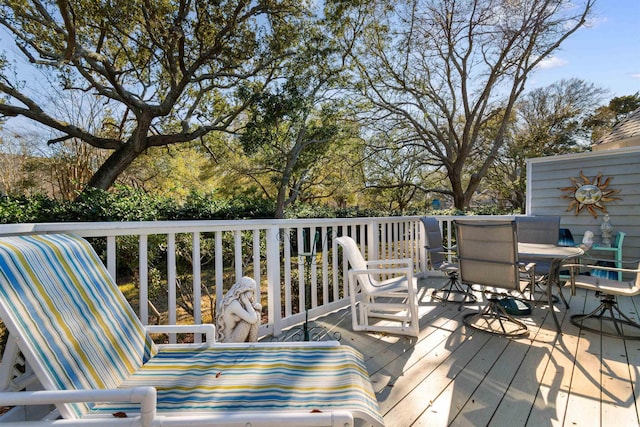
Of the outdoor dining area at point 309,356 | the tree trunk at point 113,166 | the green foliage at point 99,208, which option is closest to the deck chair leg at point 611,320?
the outdoor dining area at point 309,356

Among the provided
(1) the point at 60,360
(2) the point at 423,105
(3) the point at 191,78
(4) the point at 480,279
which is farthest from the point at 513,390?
(2) the point at 423,105

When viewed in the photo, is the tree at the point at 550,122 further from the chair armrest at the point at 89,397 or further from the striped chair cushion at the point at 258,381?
the chair armrest at the point at 89,397

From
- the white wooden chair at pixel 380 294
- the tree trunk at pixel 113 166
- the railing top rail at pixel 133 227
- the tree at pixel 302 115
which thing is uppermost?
the tree at pixel 302 115

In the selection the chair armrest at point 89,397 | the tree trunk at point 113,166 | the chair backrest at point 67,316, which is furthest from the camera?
the tree trunk at point 113,166

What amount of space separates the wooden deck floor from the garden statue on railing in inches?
36.5

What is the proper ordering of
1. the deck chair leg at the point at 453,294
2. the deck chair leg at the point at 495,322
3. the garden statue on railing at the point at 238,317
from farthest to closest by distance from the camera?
the deck chair leg at the point at 453,294 → the deck chair leg at the point at 495,322 → the garden statue on railing at the point at 238,317

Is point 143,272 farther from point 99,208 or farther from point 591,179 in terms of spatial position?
point 99,208

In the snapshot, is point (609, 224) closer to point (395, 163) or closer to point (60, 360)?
point (60, 360)

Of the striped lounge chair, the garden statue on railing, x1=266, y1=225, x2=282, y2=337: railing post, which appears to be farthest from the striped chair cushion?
x1=266, y1=225, x2=282, y2=337: railing post

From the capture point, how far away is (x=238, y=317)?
2160 mm

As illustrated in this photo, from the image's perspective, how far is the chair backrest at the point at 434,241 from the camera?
4.26 metres

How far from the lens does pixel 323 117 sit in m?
11.1

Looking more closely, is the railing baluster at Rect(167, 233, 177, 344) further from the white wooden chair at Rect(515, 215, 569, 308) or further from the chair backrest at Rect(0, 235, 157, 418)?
the white wooden chair at Rect(515, 215, 569, 308)

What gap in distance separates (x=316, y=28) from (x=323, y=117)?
8.90 feet
